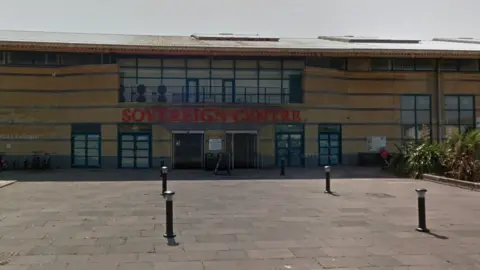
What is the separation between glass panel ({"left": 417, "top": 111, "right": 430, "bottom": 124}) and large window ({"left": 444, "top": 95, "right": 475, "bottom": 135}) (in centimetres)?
127

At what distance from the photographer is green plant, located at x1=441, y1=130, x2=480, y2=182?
14.8 meters

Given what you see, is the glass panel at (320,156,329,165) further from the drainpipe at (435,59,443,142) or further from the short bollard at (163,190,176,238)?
the short bollard at (163,190,176,238)

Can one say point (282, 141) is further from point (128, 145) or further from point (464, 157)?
point (464, 157)

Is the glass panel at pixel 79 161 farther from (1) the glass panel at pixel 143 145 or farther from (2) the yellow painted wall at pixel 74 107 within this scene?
(1) the glass panel at pixel 143 145

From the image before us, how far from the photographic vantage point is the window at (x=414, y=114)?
81.1ft

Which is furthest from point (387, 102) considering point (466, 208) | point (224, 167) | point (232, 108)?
point (466, 208)

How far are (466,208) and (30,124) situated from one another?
2185 cm

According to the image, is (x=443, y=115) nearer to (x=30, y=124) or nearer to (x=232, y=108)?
(x=232, y=108)

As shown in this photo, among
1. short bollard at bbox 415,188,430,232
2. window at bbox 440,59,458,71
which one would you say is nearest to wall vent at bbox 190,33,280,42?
window at bbox 440,59,458,71

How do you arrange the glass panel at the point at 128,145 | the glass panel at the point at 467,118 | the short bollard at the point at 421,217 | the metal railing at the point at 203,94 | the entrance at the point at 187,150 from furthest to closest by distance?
the glass panel at the point at 467,118
the metal railing at the point at 203,94
the glass panel at the point at 128,145
the entrance at the point at 187,150
the short bollard at the point at 421,217

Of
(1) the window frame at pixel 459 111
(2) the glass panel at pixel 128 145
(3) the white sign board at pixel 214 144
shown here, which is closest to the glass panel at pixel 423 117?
(1) the window frame at pixel 459 111

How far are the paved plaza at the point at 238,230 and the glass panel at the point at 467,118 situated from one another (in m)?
13.9

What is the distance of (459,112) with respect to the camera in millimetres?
25156

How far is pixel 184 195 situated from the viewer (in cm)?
1237
